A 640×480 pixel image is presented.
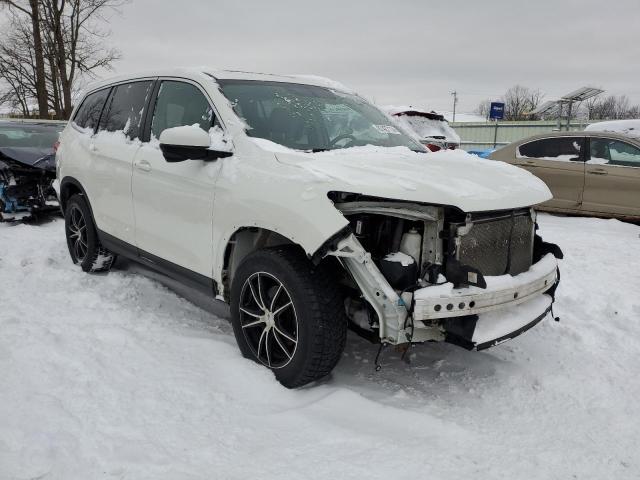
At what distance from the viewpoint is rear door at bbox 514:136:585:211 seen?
323 inches

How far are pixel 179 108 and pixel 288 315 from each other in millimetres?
1860

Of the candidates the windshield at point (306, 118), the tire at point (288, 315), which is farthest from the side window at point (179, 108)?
the tire at point (288, 315)

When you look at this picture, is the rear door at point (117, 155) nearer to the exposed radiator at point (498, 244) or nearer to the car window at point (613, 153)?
the exposed radiator at point (498, 244)

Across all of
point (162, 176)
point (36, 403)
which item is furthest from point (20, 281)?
→ point (36, 403)

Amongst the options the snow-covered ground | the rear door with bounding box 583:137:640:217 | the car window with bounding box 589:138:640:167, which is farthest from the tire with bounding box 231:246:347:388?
the car window with bounding box 589:138:640:167

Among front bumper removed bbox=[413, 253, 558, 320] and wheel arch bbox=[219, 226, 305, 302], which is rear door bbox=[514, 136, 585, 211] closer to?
front bumper removed bbox=[413, 253, 558, 320]

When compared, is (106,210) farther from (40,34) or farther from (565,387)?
(40,34)

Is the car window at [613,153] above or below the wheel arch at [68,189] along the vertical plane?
above

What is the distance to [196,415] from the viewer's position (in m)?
2.66

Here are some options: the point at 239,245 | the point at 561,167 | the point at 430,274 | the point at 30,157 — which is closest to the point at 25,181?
the point at 30,157

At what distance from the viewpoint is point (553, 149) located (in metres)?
8.57

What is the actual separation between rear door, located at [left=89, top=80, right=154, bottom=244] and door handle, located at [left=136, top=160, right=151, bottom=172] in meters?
0.13

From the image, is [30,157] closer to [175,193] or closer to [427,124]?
[175,193]

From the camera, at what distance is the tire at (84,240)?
4988 millimetres
